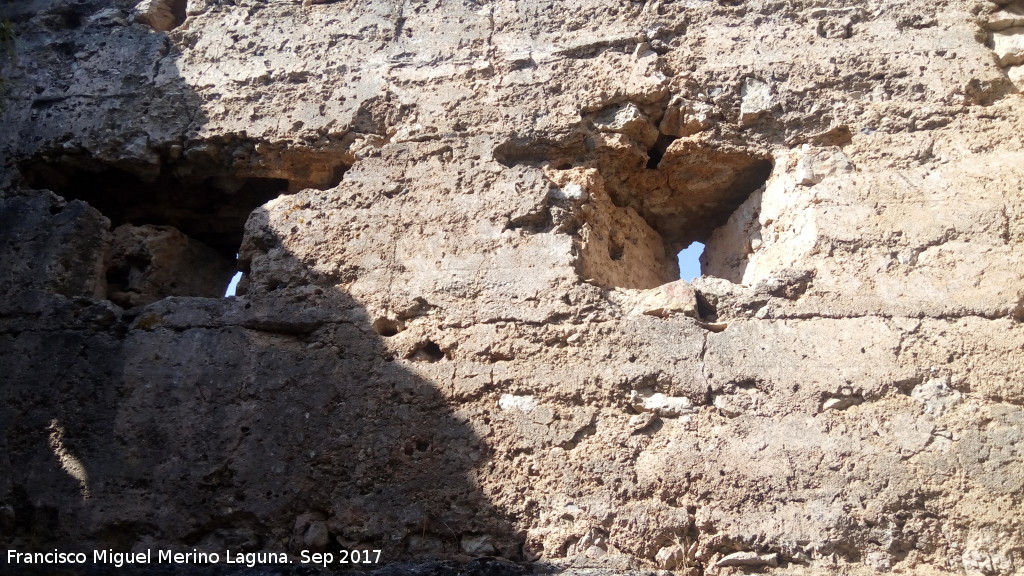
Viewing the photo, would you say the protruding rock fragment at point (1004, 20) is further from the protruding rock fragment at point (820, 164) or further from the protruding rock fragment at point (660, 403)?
the protruding rock fragment at point (660, 403)

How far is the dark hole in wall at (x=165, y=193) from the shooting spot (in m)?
4.12

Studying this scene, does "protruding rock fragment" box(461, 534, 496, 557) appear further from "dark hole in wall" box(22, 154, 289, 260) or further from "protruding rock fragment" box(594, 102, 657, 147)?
"dark hole in wall" box(22, 154, 289, 260)

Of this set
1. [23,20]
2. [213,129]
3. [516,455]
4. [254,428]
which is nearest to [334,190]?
[213,129]

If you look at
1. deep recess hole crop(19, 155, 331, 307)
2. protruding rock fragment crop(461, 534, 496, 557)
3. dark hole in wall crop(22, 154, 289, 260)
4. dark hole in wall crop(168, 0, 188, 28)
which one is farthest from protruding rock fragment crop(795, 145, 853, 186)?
dark hole in wall crop(168, 0, 188, 28)

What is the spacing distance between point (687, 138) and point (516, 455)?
1.54m

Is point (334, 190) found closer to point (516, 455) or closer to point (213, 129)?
point (213, 129)

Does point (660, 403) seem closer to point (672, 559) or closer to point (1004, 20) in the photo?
point (672, 559)

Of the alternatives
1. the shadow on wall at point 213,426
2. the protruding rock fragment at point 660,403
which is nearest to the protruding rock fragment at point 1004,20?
the protruding rock fragment at point 660,403

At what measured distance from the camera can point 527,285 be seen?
3.39m

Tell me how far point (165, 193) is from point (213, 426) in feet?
4.69

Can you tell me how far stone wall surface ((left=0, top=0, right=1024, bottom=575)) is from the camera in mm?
2961

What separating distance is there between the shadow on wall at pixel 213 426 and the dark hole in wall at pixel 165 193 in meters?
0.33

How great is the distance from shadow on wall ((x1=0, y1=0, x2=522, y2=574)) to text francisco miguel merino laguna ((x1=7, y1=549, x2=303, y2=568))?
1.2 inches

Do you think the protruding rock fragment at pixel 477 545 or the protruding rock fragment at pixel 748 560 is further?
the protruding rock fragment at pixel 477 545
